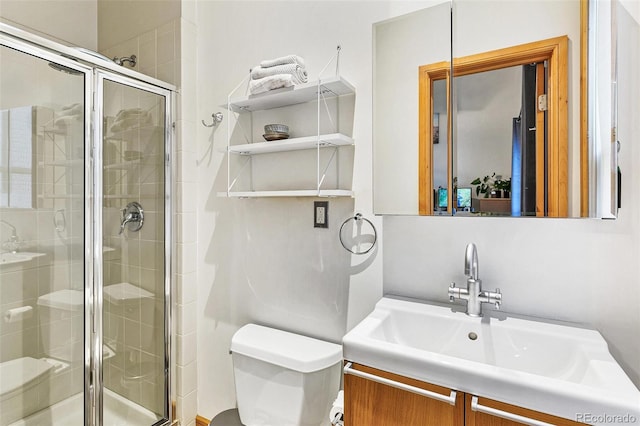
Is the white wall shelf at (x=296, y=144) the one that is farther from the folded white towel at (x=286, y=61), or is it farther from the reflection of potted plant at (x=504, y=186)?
the reflection of potted plant at (x=504, y=186)

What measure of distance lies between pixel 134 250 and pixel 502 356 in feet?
5.24

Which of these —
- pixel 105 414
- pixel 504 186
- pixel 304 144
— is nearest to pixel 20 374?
pixel 105 414

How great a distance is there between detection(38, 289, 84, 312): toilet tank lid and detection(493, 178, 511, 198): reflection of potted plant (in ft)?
5.51

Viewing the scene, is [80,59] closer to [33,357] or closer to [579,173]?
[33,357]

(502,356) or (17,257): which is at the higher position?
(17,257)

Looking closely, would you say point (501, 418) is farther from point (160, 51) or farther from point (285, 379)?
point (160, 51)

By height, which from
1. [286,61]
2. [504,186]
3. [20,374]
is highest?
[286,61]

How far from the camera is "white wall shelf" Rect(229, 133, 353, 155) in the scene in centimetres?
127

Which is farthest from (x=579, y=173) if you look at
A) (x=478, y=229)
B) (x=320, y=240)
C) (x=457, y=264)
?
(x=320, y=240)

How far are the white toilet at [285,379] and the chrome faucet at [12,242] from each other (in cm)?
91

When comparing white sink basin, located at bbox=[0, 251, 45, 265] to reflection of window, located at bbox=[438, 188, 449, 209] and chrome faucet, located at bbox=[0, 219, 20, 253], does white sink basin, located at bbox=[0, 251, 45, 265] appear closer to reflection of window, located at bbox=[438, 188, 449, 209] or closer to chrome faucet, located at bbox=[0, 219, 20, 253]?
chrome faucet, located at bbox=[0, 219, 20, 253]

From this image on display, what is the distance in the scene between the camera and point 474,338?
106cm

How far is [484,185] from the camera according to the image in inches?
44.1

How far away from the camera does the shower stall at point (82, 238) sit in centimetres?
131
